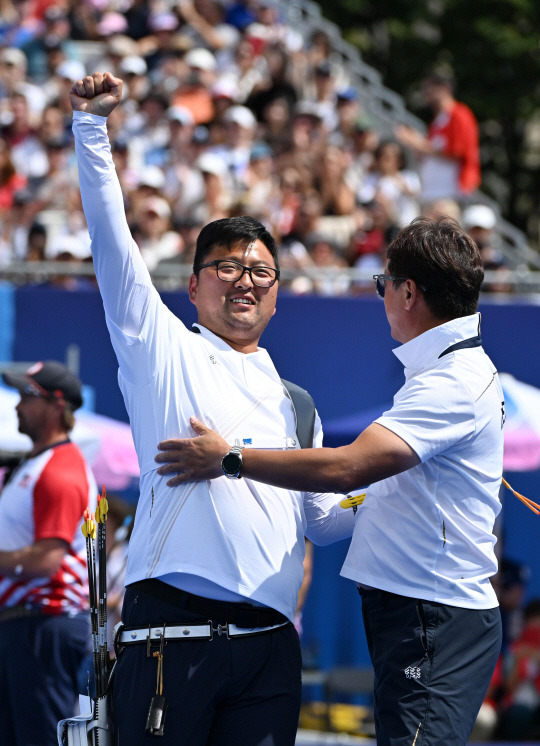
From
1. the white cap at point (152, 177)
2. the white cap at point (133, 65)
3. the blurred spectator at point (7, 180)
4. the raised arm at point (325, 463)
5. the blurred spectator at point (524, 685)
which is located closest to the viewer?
the raised arm at point (325, 463)

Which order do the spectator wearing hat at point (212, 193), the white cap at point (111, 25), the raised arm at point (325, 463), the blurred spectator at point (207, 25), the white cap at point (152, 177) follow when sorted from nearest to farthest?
the raised arm at point (325, 463) → the spectator wearing hat at point (212, 193) → the white cap at point (152, 177) → the blurred spectator at point (207, 25) → the white cap at point (111, 25)

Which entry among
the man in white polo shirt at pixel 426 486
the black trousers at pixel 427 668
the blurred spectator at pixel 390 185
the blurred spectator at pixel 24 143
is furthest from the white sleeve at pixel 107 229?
the blurred spectator at pixel 24 143

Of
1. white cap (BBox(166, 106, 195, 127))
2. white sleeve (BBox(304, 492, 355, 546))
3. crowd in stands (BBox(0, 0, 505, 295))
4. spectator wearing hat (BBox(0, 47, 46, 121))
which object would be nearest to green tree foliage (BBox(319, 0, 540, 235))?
crowd in stands (BBox(0, 0, 505, 295))

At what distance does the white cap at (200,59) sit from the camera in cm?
1108

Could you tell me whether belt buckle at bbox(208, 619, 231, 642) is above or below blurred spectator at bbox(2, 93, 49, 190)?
below

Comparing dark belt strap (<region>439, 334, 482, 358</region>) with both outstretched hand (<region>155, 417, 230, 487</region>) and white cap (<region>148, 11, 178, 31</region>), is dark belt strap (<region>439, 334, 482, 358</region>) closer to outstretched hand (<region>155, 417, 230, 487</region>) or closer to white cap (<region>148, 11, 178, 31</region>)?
outstretched hand (<region>155, 417, 230, 487</region>)

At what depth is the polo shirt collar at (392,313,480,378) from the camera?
2.77 meters

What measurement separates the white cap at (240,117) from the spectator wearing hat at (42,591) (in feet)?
19.5

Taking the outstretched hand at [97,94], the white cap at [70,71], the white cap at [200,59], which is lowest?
the outstretched hand at [97,94]

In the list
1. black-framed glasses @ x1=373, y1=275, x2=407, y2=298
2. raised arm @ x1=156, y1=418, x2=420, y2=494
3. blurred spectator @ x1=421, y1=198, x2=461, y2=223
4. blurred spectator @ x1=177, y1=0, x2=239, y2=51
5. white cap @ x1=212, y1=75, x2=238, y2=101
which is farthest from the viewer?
blurred spectator @ x1=177, y1=0, x2=239, y2=51

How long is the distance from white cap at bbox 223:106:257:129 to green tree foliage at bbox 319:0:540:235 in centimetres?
A: 1023

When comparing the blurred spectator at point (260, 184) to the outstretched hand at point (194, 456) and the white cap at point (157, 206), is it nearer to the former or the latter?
the white cap at point (157, 206)

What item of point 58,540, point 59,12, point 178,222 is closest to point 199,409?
point 58,540

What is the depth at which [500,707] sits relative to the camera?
22.7 ft
